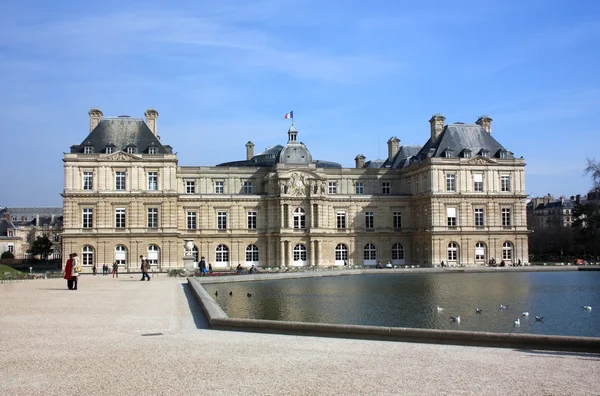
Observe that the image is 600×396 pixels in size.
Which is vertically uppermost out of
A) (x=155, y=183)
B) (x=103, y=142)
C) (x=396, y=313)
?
(x=103, y=142)

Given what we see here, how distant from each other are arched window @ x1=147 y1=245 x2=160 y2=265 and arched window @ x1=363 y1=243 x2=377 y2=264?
20047mm

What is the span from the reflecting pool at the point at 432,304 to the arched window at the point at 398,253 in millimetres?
27491

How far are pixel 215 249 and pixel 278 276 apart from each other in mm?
19139

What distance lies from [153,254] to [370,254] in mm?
21089

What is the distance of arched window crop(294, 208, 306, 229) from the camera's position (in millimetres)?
62219

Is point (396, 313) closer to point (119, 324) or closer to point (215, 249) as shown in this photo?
point (119, 324)

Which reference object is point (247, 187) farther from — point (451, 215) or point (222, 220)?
point (451, 215)

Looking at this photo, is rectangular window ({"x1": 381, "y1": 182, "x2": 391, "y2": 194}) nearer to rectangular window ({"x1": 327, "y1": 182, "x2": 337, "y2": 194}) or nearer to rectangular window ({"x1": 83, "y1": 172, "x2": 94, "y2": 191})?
rectangular window ({"x1": 327, "y1": 182, "x2": 337, "y2": 194})

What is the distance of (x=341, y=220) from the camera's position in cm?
6494

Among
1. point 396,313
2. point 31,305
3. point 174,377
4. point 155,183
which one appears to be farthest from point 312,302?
point 155,183

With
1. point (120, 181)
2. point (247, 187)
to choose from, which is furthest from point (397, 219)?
point (120, 181)

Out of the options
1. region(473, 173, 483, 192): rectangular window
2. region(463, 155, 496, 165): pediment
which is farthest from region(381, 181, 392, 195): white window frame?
region(473, 173, 483, 192): rectangular window

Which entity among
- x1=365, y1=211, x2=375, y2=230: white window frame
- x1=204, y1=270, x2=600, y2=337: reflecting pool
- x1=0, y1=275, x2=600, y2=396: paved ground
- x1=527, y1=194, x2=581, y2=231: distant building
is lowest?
x1=204, y1=270, x2=600, y2=337: reflecting pool

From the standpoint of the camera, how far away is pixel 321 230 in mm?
62438
